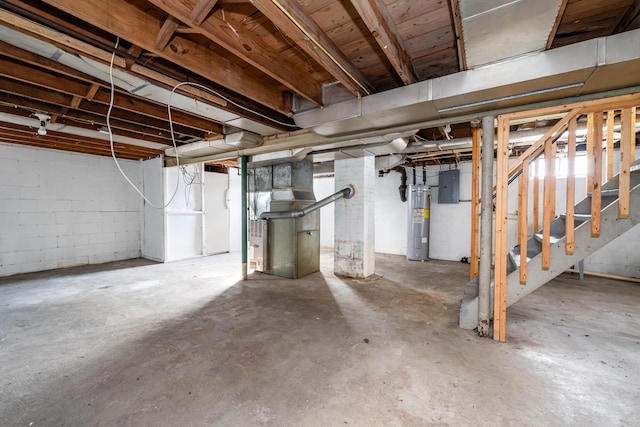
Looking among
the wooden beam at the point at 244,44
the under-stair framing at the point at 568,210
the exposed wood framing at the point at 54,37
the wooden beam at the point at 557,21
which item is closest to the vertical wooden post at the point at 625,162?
the under-stair framing at the point at 568,210

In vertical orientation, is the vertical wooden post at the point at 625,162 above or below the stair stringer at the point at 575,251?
above

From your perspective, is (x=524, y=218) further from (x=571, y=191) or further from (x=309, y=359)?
(x=309, y=359)

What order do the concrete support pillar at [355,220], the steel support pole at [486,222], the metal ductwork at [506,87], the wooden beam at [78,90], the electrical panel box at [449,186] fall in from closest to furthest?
the metal ductwork at [506,87]
the wooden beam at [78,90]
the steel support pole at [486,222]
the concrete support pillar at [355,220]
the electrical panel box at [449,186]

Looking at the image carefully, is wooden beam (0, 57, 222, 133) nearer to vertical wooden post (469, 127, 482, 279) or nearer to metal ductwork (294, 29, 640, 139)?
metal ductwork (294, 29, 640, 139)

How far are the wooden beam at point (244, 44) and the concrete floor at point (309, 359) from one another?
2.20 meters

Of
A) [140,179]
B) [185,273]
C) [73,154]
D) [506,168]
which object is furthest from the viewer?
[140,179]

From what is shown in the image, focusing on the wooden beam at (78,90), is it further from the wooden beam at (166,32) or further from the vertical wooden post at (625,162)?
the vertical wooden post at (625,162)

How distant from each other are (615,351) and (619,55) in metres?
2.20

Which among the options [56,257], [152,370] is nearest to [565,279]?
[152,370]

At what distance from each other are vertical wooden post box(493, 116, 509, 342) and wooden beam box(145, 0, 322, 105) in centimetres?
175

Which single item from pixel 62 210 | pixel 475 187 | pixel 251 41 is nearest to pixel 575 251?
pixel 475 187

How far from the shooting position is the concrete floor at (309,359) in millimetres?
1493

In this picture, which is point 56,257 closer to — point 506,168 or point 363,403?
point 363,403

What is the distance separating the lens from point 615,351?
2.10 meters
